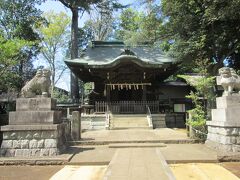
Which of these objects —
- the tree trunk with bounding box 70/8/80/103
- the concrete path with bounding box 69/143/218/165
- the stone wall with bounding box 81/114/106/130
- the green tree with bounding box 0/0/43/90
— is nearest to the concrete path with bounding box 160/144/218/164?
the concrete path with bounding box 69/143/218/165

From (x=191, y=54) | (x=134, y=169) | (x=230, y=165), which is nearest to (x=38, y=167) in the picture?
(x=134, y=169)

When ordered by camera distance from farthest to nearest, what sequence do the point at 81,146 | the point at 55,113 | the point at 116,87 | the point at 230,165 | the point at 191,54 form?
the point at 116,87 → the point at 191,54 → the point at 81,146 → the point at 55,113 → the point at 230,165

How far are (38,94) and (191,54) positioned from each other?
1249cm

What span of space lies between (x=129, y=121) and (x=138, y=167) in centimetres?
1202

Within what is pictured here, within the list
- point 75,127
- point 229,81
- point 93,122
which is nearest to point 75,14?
point 93,122

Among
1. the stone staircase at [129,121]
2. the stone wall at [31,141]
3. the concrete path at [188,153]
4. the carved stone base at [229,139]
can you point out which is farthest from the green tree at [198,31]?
the stone wall at [31,141]

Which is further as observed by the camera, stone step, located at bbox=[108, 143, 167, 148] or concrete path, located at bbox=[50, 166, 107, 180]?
stone step, located at bbox=[108, 143, 167, 148]

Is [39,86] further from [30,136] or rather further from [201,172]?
[201,172]

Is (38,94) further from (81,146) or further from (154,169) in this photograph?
(154,169)

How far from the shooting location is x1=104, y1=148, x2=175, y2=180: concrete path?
19.9ft

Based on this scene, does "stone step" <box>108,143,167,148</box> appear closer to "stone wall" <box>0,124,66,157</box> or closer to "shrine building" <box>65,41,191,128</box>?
"stone wall" <box>0,124,66,157</box>

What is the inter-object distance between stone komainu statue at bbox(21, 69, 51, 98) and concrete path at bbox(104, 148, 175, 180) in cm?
313

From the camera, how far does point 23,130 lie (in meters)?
8.74

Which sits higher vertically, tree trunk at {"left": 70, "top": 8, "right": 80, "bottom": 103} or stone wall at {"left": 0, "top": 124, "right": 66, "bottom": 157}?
tree trunk at {"left": 70, "top": 8, "right": 80, "bottom": 103}
